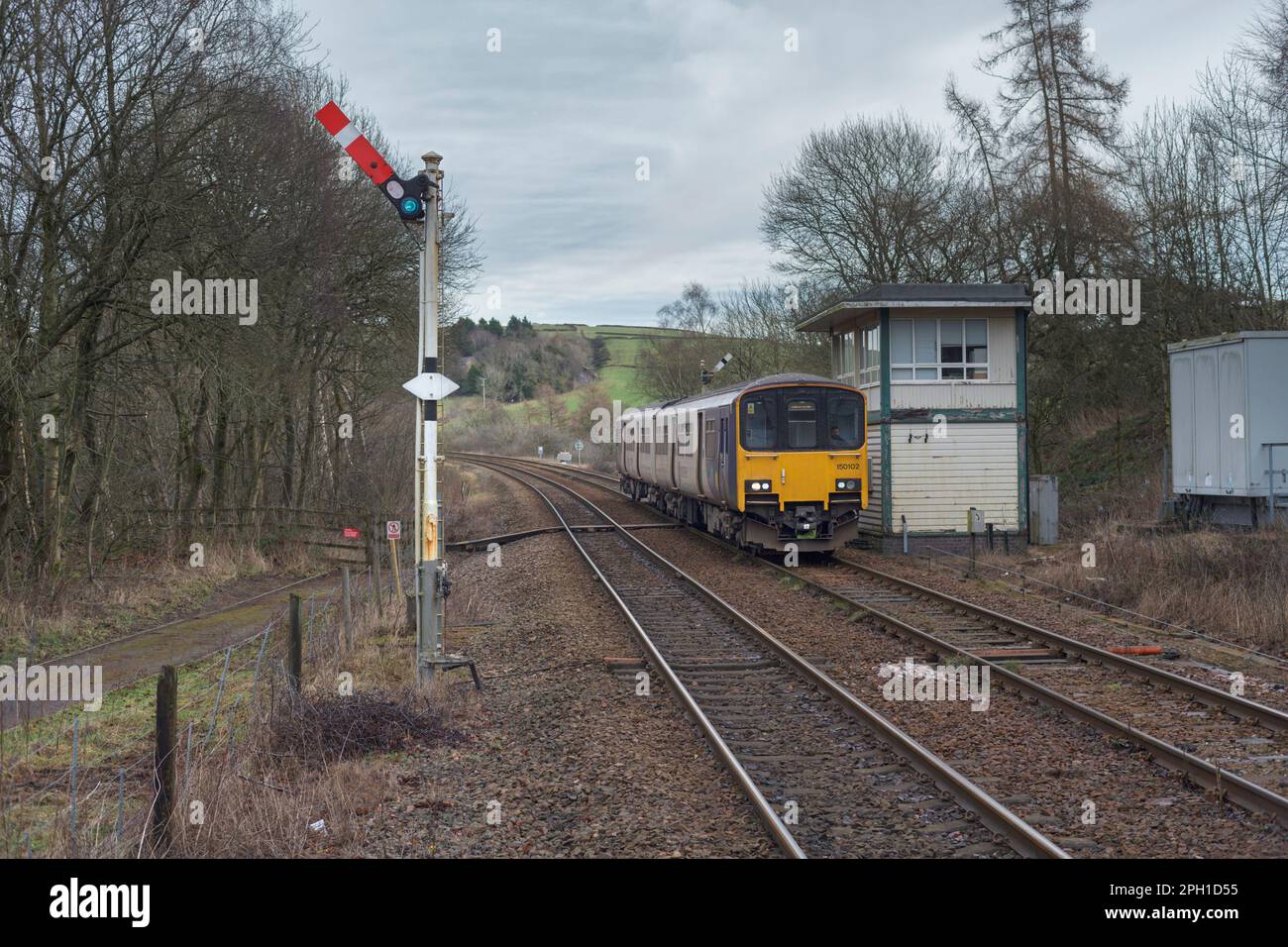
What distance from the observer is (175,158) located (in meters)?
15.3

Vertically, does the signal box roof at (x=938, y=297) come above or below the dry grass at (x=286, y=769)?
above

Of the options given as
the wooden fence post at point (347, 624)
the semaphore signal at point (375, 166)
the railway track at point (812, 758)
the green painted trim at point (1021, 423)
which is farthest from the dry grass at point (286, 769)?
the green painted trim at point (1021, 423)

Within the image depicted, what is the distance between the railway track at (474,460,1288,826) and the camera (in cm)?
717

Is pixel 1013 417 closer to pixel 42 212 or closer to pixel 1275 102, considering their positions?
pixel 1275 102

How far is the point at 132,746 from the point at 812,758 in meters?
5.48

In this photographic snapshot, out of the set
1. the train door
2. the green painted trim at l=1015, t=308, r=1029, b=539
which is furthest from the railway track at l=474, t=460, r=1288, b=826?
the green painted trim at l=1015, t=308, r=1029, b=539

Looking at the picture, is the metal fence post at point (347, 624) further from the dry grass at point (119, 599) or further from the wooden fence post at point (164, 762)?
the wooden fence post at point (164, 762)

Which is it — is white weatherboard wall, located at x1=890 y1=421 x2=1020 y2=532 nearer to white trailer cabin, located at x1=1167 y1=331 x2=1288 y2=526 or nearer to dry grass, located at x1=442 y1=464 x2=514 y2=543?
white trailer cabin, located at x1=1167 y1=331 x2=1288 y2=526

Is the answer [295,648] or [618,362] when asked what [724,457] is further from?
[618,362]

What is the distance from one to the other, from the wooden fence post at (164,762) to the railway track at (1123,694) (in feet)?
19.4

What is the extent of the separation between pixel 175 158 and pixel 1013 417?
15.1 meters

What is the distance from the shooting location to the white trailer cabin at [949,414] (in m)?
21.4

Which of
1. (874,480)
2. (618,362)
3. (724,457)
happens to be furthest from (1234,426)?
(618,362)
